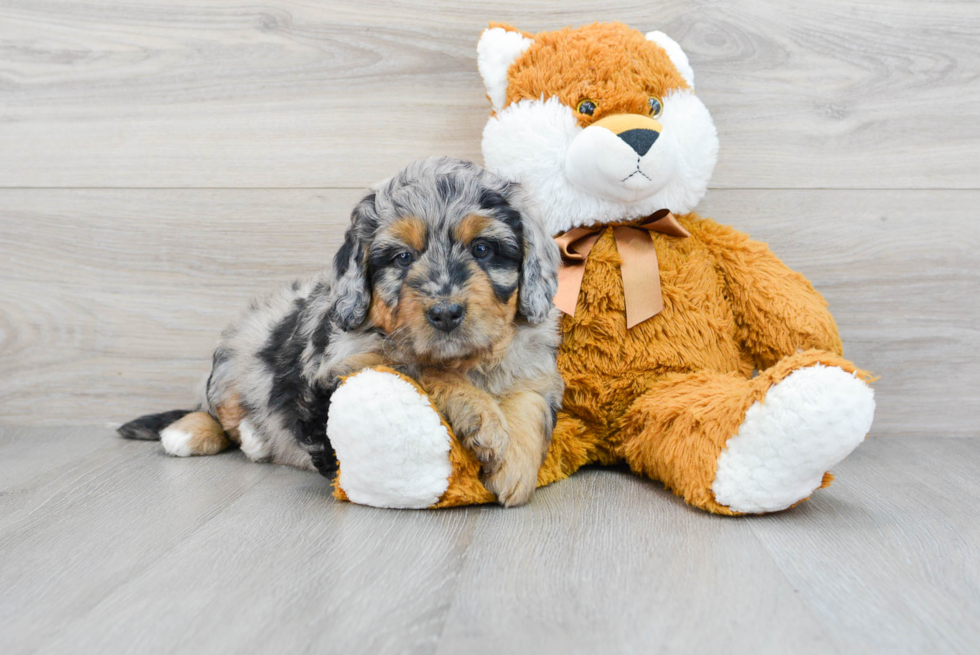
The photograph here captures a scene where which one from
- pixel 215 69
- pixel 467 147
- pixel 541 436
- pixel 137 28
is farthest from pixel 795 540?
pixel 137 28

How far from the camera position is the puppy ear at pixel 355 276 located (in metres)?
1.59

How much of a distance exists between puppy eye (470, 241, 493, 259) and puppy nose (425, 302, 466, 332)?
0.53 ft

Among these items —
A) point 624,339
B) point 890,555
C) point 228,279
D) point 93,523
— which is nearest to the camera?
point 890,555

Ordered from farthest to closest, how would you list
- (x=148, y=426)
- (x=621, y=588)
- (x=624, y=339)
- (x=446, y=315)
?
1. (x=148, y=426)
2. (x=624, y=339)
3. (x=446, y=315)
4. (x=621, y=588)

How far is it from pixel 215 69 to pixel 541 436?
1569 mm

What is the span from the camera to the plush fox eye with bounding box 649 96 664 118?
5.98 feet

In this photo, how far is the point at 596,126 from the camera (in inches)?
69.4

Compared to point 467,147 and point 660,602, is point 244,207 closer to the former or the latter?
point 467,147

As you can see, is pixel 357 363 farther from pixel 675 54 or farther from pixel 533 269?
pixel 675 54

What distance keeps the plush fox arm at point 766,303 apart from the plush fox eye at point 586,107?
0.43 metres

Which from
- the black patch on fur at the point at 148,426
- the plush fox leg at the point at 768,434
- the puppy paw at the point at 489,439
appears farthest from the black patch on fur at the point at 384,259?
the black patch on fur at the point at 148,426

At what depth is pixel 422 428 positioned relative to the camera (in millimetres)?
1462

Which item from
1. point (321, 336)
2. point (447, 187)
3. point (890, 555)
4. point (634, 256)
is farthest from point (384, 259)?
point (890, 555)

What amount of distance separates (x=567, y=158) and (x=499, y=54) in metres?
0.36
